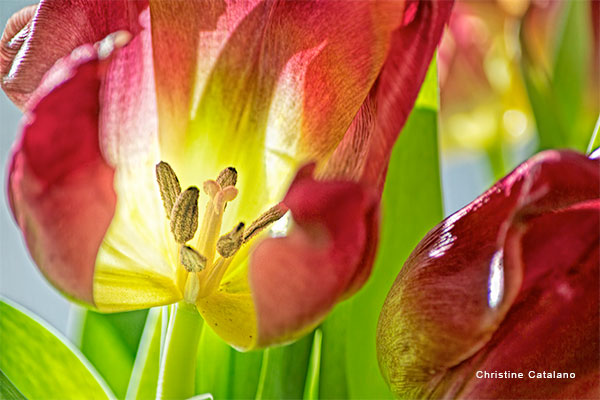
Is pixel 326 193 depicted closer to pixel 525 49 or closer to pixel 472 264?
pixel 472 264

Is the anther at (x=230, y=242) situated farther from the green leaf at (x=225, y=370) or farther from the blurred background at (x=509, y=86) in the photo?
the blurred background at (x=509, y=86)

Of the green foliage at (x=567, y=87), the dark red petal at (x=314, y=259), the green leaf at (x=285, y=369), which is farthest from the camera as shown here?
the green foliage at (x=567, y=87)

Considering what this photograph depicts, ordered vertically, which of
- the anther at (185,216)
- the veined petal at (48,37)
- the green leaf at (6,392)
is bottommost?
the green leaf at (6,392)

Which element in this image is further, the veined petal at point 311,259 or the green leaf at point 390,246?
the green leaf at point 390,246

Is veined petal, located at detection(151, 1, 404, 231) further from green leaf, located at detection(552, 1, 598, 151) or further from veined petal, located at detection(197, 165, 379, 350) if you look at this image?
green leaf, located at detection(552, 1, 598, 151)

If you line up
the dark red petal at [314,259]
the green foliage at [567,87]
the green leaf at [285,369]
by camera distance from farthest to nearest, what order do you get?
the green foliage at [567,87] < the green leaf at [285,369] < the dark red petal at [314,259]

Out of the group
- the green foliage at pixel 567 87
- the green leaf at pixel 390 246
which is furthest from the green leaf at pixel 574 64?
the green leaf at pixel 390 246

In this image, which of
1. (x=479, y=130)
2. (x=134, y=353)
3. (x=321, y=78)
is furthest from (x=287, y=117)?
(x=479, y=130)
